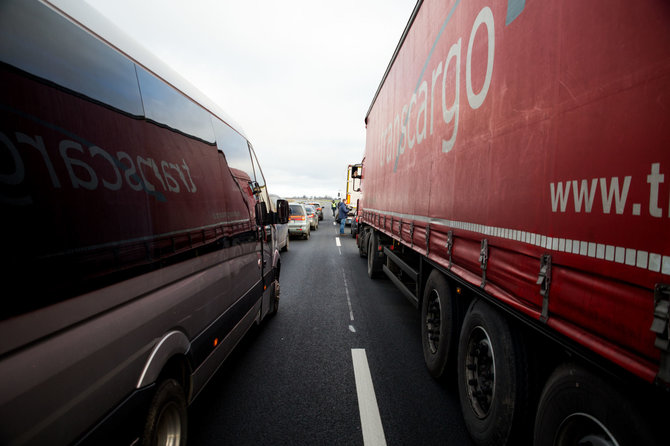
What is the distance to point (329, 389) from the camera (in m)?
3.33

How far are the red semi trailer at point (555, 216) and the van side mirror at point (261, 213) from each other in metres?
2.32

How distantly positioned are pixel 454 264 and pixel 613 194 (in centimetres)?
173

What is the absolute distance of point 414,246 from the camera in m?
4.23

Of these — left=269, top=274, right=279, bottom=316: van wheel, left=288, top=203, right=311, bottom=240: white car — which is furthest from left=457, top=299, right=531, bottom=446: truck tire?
left=288, top=203, right=311, bottom=240: white car

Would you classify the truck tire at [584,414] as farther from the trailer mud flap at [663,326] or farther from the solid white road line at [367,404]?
the solid white road line at [367,404]

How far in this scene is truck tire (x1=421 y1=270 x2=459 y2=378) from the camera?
10.2ft

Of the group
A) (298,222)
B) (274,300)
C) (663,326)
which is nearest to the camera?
(663,326)

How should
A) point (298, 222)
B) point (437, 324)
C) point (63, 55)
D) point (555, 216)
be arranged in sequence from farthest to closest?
point (298, 222)
point (437, 324)
point (555, 216)
point (63, 55)

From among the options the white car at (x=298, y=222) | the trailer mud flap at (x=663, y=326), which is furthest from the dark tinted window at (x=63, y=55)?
the white car at (x=298, y=222)

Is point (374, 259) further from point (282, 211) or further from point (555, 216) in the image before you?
point (555, 216)

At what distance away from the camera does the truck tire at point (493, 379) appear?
2020 millimetres

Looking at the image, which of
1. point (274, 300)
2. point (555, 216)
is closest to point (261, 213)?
point (274, 300)

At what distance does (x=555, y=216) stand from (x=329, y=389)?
8.83 feet

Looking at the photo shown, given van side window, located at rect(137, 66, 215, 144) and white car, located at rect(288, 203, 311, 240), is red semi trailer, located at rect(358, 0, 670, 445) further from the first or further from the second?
white car, located at rect(288, 203, 311, 240)
